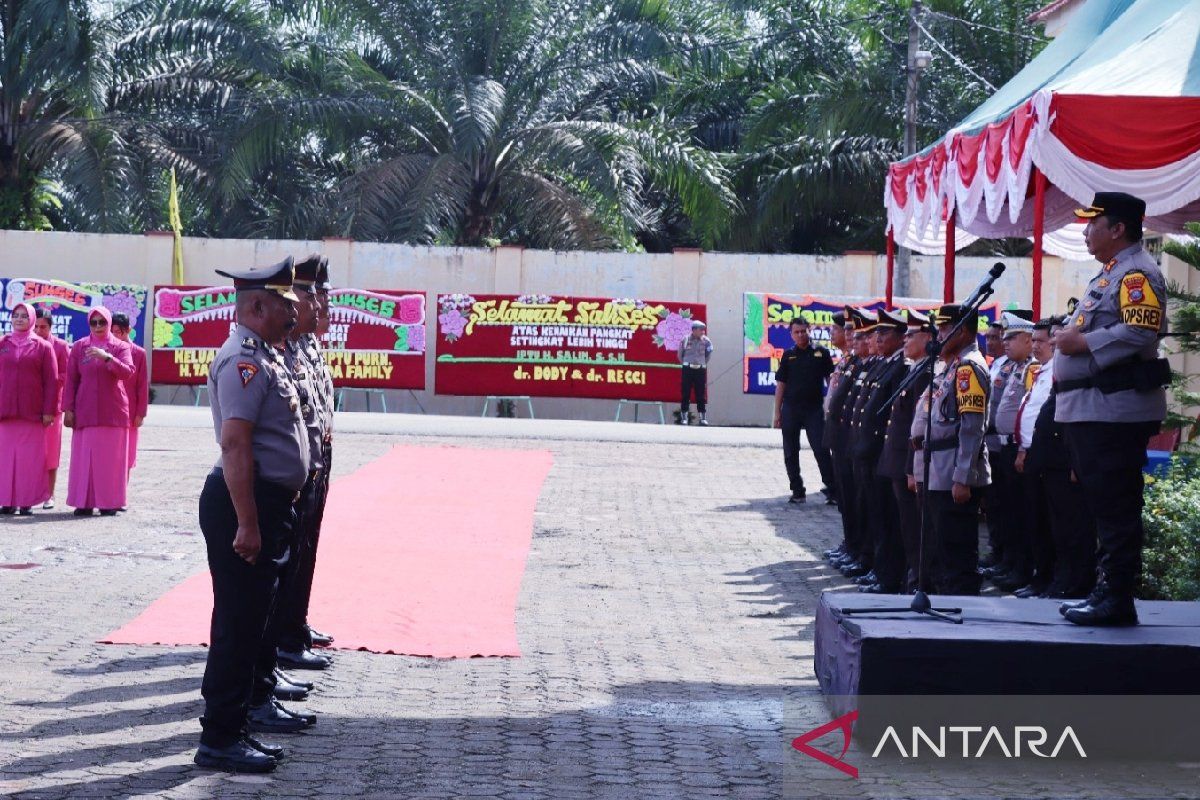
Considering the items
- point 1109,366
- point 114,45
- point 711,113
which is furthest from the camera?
point 711,113

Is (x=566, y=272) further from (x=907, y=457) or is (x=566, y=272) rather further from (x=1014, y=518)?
(x=907, y=457)

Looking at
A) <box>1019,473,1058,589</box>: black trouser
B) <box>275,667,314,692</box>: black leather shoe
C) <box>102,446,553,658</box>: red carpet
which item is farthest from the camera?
<box>1019,473,1058,589</box>: black trouser

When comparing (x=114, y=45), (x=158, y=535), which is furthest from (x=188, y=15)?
(x=158, y=535)

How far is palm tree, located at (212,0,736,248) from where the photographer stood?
27.2m

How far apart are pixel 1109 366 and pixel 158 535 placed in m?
8.18

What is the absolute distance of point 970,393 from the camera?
904 cm

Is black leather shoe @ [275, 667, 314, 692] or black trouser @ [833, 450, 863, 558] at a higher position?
black trouser @ [833, 450, 863, 558]

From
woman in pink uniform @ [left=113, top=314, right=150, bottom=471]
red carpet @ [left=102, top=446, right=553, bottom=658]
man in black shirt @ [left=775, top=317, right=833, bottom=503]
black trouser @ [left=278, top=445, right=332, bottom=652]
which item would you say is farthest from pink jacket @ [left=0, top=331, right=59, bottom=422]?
black trouser @ [left=278, top=445, right=332, bottom=652]

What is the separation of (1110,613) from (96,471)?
9.56 meters

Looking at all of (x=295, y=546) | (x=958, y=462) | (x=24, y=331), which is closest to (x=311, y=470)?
(x=295, y=546)

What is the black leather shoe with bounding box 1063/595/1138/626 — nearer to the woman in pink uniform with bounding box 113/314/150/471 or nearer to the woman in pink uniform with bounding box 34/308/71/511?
the woman in pink uniform with bounding box 113/314/150/471

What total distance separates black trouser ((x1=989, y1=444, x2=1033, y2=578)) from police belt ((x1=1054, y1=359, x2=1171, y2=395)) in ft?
16.3

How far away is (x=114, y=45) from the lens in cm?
2712

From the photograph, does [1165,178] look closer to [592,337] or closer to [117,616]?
[117,616]
